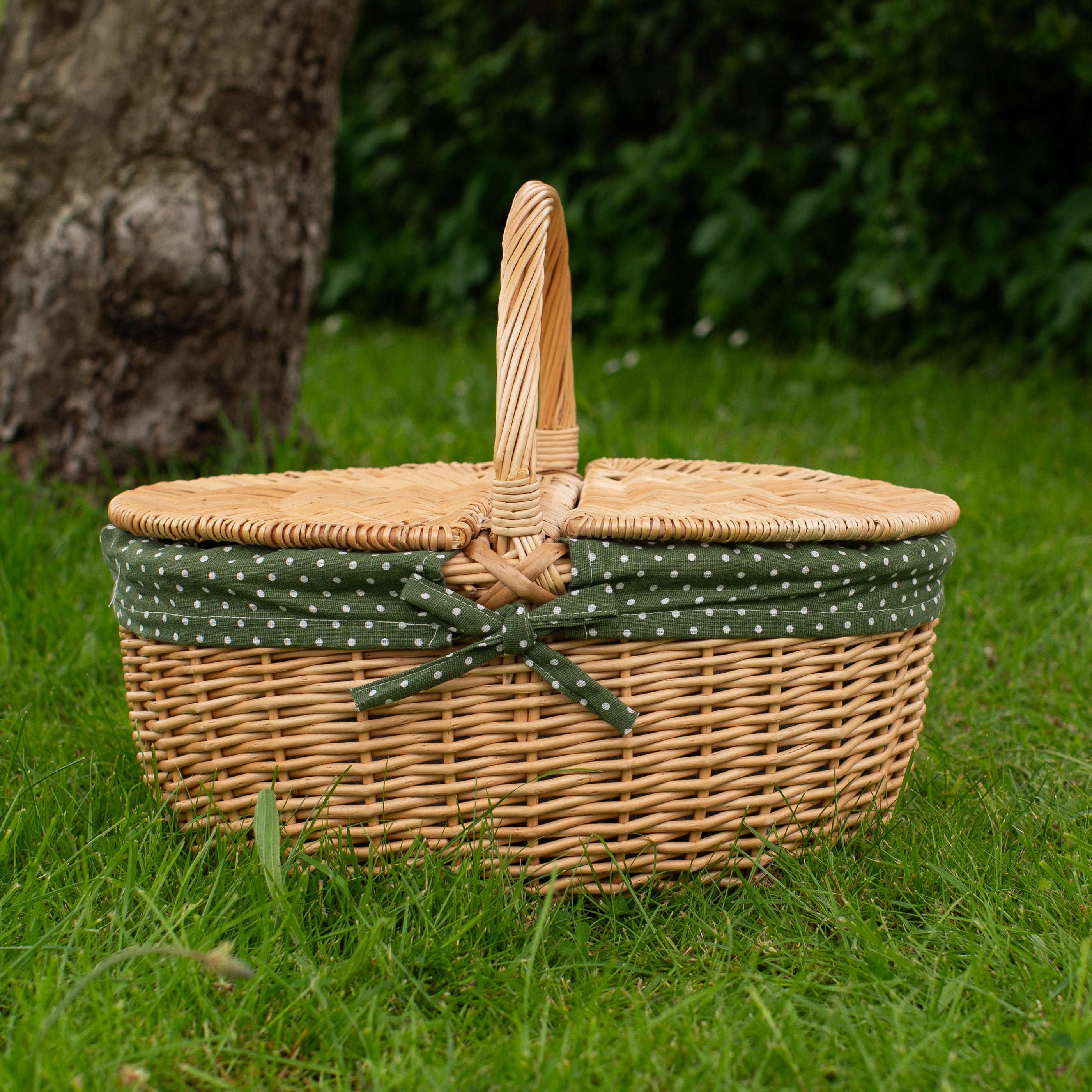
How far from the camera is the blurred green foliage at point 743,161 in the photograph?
3754 millimetres

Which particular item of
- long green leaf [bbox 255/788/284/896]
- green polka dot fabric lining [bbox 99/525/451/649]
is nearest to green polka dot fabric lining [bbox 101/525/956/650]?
green polka dot fabric lining [bbox 99/525/451/649]

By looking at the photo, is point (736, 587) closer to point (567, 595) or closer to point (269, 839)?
point (567, 595)

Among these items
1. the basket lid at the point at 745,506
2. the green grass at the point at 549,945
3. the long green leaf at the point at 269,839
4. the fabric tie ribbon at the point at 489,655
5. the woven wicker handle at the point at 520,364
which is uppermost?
the woven wicker handle at the point at 520,364

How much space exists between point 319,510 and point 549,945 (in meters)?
0.55

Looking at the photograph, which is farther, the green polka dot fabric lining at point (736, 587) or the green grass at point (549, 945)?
the green polka dot fabric lining at point (736, 587)

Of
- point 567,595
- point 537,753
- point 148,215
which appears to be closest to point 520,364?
point 567,595

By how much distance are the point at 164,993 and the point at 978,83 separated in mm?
4029

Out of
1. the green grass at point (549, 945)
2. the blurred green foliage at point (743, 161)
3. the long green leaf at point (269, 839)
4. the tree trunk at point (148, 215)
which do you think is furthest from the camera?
the blurred green foliage at point (743, 161)

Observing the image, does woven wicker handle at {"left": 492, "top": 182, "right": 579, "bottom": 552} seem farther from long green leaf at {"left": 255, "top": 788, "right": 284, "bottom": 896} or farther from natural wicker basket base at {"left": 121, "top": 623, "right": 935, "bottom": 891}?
long green leaf at {"left": 255, "top": 788, "right": 284, "bottom": 896}

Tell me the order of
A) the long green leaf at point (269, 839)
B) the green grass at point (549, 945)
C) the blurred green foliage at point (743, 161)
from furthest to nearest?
1. the blurred green foliage at point (743, 161)
2. the long green leaf at point (269, 839)
3. the green grass at point (549, 945)

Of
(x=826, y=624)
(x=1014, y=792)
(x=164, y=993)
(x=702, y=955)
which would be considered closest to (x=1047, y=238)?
(x=1014, y=792)

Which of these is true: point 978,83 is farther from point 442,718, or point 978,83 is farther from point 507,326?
→ point 442,718

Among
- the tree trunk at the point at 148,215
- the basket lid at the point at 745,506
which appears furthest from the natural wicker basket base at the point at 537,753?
the tree trunk at the point at 148,215

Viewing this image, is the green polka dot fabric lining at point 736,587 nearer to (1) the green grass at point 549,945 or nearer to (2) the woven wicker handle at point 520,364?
(2) the woven wicker handle at point 520,364
